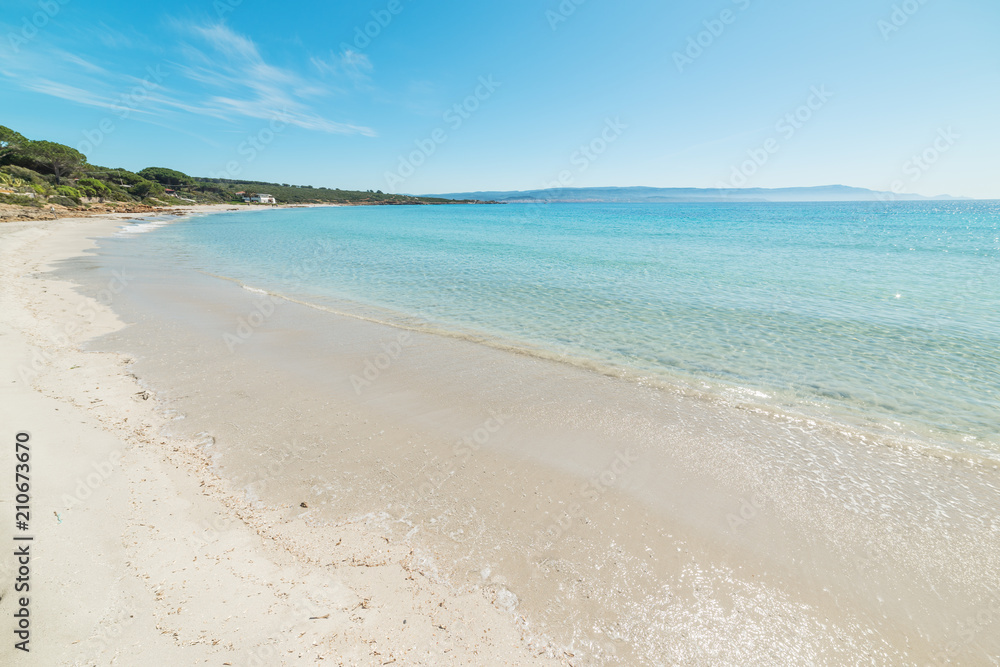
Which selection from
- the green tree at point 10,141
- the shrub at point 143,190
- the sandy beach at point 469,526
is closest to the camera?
the sandy beach at point 469,526

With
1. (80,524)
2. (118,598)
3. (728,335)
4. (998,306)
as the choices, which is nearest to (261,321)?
(80,524)

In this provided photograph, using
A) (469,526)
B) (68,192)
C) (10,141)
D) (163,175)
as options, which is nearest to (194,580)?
(469,526)

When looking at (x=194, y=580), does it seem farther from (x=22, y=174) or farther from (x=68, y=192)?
(x=22, y=174)

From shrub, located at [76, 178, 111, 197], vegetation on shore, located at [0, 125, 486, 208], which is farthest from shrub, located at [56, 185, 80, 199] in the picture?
shrub, located at [76, 178, 111, 197]

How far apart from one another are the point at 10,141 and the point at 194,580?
105 metres

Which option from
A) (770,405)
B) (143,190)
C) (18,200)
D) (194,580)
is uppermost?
(143,190)

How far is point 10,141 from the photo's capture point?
65.6 m

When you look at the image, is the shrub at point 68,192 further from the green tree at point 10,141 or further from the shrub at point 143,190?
the shrub at point 143,190

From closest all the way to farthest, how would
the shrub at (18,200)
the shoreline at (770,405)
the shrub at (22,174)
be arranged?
1. the shoreline at (770,405)
2. the shrub at (18,200)
3. the shrub at (22,174)

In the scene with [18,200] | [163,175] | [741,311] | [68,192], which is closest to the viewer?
[741,311]

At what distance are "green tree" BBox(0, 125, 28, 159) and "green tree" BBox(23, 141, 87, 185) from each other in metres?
1.22

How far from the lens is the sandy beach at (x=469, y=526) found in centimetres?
302

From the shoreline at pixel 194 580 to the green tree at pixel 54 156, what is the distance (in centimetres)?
9237

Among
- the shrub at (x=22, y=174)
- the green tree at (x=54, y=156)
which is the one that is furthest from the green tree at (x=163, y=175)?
the shrub at (x=22, y=174)
